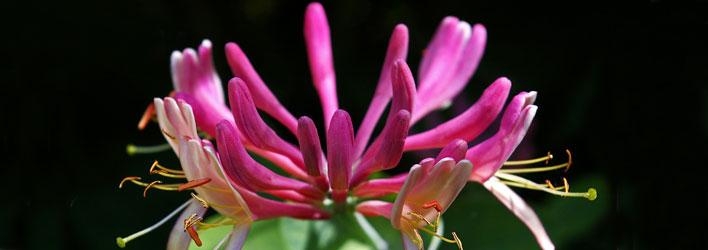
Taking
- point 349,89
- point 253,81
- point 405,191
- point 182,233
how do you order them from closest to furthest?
1. point 405,191
2. point 182,233
3. point 253,81
4. point 349,89

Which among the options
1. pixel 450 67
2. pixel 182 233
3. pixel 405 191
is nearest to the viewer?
pixel 405 191

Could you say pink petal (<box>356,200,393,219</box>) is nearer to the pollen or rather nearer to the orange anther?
the pollen

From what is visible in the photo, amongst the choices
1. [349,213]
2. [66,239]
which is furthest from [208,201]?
[66,239]

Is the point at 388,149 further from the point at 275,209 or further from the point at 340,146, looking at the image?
the point at 275,209

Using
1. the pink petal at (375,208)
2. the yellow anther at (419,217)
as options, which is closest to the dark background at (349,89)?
the pink petal at (375,208)

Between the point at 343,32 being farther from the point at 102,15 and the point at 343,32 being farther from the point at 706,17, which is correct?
the point at 706,17

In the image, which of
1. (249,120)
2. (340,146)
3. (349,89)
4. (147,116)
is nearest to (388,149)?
(340,146)

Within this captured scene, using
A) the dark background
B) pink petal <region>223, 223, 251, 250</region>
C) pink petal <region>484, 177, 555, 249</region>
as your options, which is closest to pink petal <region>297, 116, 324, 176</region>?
pink petal <region>223, 223, 251, 250</region>
